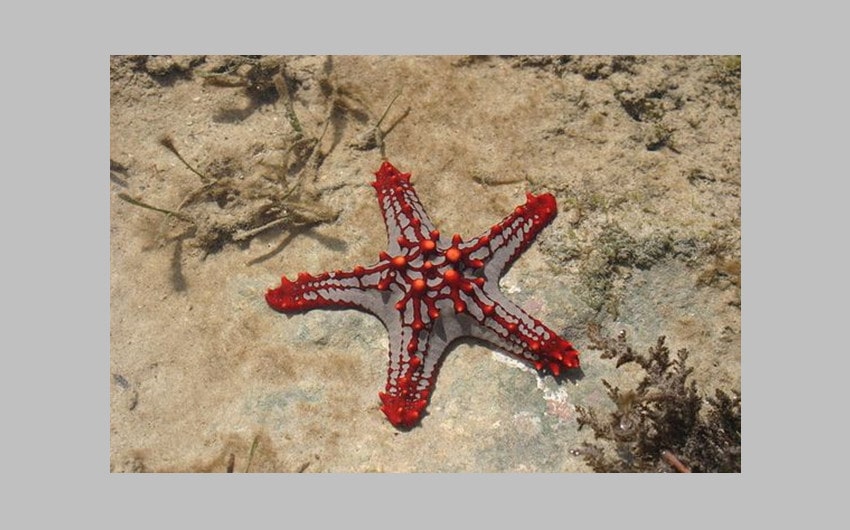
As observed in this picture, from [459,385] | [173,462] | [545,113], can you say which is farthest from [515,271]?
[173,462]

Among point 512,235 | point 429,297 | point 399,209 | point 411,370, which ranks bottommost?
point 411,370

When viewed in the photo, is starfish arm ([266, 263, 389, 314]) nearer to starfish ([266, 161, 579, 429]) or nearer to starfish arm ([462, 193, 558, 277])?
starfish ([266, 161, 579, 429])

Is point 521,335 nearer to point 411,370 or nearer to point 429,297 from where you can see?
point 429,297

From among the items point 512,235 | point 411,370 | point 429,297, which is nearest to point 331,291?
point 429,297

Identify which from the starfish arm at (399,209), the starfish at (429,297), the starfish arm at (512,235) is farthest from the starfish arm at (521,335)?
the starfish arm at (399,209)

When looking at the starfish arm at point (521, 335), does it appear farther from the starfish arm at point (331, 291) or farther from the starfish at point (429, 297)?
the starfish arm at point (331, 291)
